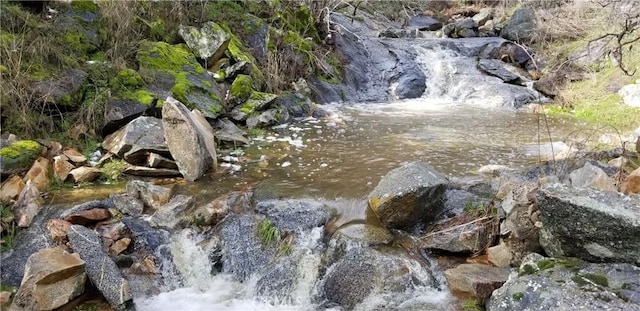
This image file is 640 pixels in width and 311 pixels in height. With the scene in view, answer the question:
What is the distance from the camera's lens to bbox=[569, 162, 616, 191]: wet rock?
137 inches

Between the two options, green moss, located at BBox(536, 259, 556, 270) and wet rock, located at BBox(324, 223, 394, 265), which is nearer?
green moss, located at BBox(536, 259, 556, 270)

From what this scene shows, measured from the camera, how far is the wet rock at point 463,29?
16203mm

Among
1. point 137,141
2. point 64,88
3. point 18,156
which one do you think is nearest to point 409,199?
point 137,141

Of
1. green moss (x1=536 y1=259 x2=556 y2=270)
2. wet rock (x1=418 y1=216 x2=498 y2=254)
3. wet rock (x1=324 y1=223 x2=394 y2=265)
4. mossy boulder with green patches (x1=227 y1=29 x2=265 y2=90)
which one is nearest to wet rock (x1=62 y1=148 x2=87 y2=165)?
Answer: wet rock (x1=324 y1=223 x2=394 y2=265)

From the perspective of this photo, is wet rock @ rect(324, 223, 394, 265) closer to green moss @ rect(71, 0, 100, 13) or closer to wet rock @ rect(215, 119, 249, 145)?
wet rock @ rect(215, 119, 249, 145)

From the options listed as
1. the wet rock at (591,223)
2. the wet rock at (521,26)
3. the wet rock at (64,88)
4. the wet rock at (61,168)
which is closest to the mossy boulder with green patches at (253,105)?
the wet rock at (64,88)

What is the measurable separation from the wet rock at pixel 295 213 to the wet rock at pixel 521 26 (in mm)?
11924

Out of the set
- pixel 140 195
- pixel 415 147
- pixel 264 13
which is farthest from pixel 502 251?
pixel 264 13

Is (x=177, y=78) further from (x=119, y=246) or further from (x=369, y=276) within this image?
(x=369, y=276)

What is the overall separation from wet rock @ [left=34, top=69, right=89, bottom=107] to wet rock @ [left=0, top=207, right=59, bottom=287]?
5.98 feet

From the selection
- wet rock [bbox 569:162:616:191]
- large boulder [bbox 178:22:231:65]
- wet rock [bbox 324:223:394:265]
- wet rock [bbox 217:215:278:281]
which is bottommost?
wet rock [bbox 217:215:278:281]

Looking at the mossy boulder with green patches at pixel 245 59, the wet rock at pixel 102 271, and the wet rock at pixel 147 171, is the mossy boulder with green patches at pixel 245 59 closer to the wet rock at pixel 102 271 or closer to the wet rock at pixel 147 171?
the wet rock at pixel 147 171

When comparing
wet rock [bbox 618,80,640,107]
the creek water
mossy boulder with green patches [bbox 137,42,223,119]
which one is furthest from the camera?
wet rock [bbox 618,80,640,107]

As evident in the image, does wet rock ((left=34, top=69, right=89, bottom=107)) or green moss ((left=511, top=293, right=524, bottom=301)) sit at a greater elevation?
wet rock ((left=34, top=69, right=89, bottom=107))
